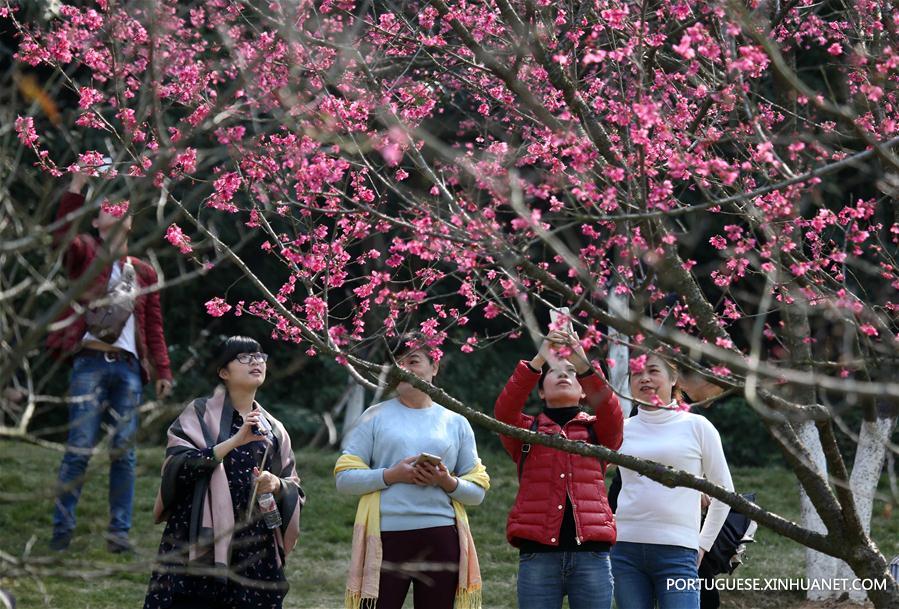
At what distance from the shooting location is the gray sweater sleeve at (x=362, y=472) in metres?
5.34

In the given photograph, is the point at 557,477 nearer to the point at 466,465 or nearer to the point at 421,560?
the point at 466,465

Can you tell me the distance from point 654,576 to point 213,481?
1925 millimetres

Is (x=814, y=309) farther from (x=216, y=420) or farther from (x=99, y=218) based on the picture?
(x=99, y=218)

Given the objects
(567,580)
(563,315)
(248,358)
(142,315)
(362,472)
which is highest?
(142,315)

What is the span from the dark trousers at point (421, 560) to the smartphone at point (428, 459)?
306 millimetres

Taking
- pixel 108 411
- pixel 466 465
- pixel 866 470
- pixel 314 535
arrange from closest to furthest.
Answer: pixel 466 465
pixel 108 411
pixel 866 470
pixel 314 535

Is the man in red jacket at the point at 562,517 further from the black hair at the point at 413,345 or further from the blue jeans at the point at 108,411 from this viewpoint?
the blue jeans at the point at 108,411

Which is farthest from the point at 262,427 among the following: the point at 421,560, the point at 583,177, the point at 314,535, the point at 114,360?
the point at 314,535

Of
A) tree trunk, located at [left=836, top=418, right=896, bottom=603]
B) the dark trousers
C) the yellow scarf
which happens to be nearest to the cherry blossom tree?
tree trunk, located at [left=836, top=418, right=896, bottom=603]

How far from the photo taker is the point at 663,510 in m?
5.39

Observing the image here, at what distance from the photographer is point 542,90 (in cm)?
659

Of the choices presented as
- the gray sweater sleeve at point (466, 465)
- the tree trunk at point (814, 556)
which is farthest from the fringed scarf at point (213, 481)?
the tree trunk at point (814, 556)

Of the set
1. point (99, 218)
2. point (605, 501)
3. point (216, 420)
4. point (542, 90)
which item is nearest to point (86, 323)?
point (99, 218)

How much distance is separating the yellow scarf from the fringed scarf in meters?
0.25
